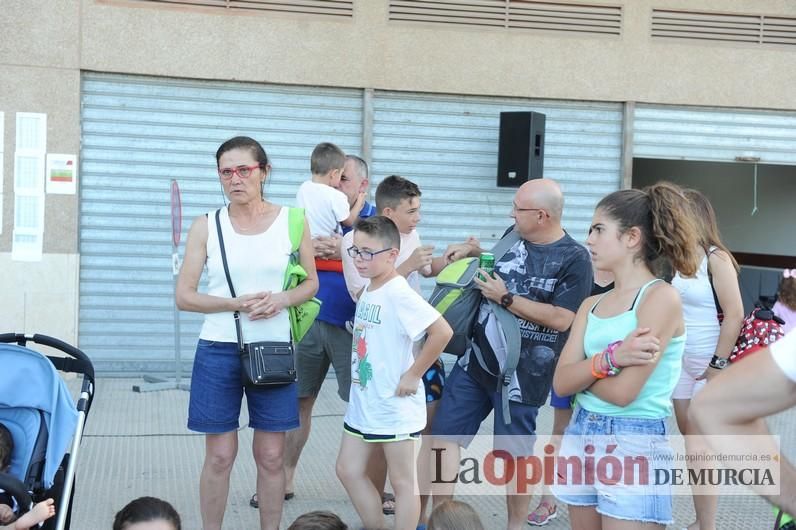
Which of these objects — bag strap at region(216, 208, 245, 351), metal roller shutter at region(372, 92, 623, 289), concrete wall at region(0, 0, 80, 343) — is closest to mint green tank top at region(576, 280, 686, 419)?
bag strap at region(216, 208, 245, 351)

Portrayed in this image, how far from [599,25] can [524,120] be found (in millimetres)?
1459

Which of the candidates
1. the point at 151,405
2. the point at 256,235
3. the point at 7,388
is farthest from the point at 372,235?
the point at 151,405

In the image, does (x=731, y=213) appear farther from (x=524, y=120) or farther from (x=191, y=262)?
(x=191, y=262)

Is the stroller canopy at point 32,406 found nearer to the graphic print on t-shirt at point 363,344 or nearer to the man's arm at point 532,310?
the graphic print on t-shirt at point 363,344

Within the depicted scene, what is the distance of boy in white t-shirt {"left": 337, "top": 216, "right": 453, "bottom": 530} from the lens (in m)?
4.29

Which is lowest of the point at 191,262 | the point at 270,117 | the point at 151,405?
the point at 151,405

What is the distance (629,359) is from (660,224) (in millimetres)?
534

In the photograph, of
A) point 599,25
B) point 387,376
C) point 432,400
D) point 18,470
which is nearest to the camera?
point 18,470

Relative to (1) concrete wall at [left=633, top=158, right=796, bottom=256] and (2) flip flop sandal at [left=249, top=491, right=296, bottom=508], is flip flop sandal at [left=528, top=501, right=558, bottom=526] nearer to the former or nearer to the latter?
(2) flip flop sandal at [left=249, top=491, right=296, bottom=508]

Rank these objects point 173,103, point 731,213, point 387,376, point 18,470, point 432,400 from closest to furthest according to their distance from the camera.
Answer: point 18,470
point 387,376
point 432,400
point 173,103
point 731,213

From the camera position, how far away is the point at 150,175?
9234 mm

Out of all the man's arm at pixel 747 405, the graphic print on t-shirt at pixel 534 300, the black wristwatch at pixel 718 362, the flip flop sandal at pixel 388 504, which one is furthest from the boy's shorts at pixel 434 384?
the man's arm at pixel 747 405

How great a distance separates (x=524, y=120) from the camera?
370 inches

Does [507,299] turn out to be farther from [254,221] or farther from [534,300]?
[254,221]
